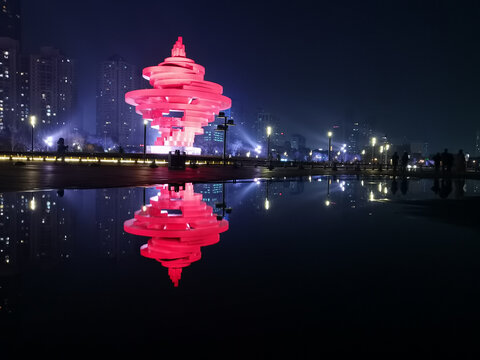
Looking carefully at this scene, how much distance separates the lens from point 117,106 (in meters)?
176

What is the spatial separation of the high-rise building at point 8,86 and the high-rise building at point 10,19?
248 feet

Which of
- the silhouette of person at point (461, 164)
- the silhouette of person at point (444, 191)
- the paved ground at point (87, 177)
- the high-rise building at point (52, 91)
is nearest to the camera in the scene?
the paved ground at point (87, 177)

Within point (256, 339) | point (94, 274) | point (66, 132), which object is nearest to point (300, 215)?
point (94, 274)

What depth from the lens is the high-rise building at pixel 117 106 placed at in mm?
171875

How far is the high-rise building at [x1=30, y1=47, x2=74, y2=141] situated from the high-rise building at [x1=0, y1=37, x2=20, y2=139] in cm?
687

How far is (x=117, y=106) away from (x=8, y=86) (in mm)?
56529

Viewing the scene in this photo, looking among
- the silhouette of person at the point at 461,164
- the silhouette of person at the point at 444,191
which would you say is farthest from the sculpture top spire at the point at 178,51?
the silhouette of person at the point at 444,191

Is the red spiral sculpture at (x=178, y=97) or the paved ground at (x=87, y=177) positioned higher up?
the red spiral sculpture at (x=178, y=97)

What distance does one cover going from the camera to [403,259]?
4.62 metres

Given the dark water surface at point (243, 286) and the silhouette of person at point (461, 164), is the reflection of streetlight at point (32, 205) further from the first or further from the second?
the silhouette of person at point (461, 164)

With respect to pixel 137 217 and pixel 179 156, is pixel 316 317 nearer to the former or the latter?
pixel 137 217

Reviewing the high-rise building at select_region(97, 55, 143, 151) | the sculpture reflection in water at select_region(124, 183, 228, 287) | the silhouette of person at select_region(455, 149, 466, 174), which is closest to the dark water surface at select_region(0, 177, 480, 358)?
the sculpture reflection in water at select_region(124, 183, 228, 287)

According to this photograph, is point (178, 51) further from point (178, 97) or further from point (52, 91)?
point (52, 91)

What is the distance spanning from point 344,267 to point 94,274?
2.75 meters
